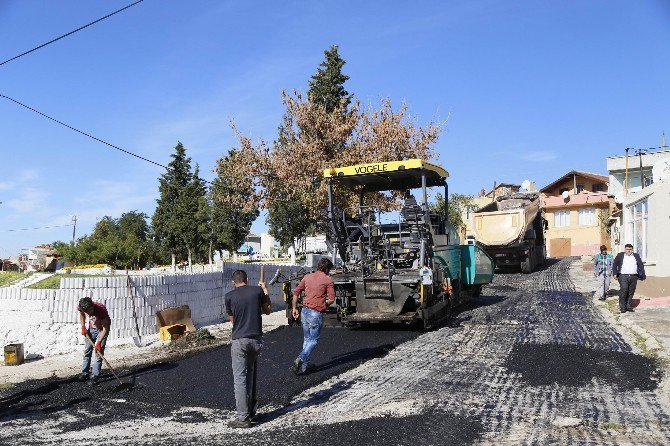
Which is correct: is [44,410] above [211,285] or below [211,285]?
below

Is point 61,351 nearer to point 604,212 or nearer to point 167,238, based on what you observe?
point 167,238

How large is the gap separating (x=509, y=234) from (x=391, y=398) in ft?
53.3

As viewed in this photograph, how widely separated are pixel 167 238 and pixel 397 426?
4284 cm

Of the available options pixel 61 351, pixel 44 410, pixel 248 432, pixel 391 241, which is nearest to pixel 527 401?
pixel 248 432

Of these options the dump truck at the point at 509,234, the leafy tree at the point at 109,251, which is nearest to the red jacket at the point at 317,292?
the dump truck at the point at 509,234

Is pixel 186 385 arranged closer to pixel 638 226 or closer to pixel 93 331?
pixel 93 331

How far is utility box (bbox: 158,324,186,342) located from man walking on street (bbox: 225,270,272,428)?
5155mm

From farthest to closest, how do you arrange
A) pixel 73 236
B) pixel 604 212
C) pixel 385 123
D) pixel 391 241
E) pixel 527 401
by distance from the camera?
pixel 73 236, pixel 604 212, pixel 385 123, pixel 391 241, pixel 527 401

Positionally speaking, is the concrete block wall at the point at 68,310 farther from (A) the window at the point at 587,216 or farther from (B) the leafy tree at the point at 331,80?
(A) the window at the point at 587,216

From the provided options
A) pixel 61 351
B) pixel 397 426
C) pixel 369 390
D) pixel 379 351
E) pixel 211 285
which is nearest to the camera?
pixel 397 426

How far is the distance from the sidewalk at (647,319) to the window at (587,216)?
31.5 m

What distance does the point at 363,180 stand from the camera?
11.7m

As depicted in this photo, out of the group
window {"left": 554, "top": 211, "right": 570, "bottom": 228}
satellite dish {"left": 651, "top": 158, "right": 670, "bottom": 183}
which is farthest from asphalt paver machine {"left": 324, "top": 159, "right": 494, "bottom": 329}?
window {"left": 554, "top": 211, "right": 570, "bottom": 228}

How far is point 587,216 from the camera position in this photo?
4684 cm
